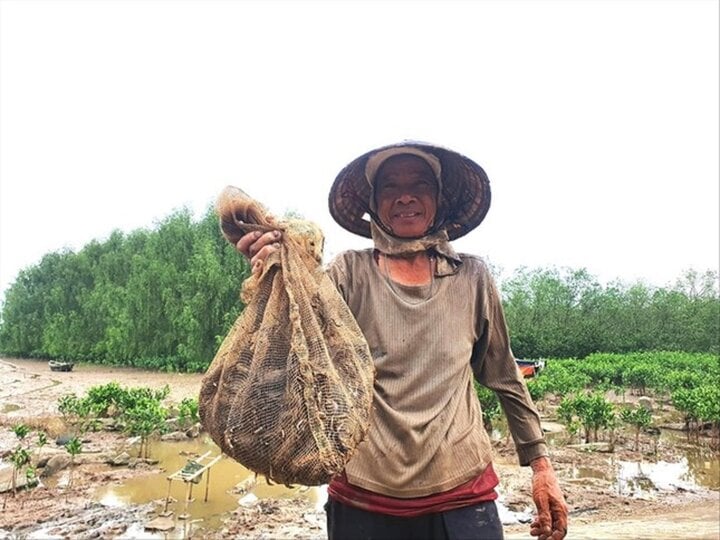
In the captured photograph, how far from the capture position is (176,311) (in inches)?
921

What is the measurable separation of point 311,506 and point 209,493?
1530mm

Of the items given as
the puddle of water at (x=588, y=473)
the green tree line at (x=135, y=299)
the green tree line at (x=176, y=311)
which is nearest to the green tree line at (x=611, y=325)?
the green tree line at (x=176, y=311)

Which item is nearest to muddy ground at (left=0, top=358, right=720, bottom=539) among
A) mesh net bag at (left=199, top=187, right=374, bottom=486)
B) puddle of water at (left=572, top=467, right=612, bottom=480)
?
puddle of water at (left=572, top=467, right=612, bottom=480)

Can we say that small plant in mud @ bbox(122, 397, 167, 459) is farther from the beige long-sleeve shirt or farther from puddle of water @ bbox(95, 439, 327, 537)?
the beige long-sleeve shirt

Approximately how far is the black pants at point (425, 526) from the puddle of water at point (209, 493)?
5.53 m

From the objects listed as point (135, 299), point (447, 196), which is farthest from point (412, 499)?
point (135, 299)

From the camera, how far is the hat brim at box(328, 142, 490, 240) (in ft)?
6.66

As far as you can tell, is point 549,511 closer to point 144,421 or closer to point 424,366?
point 424,366

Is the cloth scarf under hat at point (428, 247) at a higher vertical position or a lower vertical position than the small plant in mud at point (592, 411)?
higher

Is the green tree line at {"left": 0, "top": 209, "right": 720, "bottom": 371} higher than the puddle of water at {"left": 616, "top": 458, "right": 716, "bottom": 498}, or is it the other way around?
the green tree line at {"left": 0, "top": 209, "right": 720, "bottom": 371}

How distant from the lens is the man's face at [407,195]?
6.12 feet

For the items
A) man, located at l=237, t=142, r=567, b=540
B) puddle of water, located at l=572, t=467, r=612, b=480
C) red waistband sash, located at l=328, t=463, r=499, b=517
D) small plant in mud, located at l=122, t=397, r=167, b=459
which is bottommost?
puddle of water, located at l=572, t=467, r=612, b=480

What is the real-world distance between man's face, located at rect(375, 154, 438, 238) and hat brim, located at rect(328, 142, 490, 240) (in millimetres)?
78

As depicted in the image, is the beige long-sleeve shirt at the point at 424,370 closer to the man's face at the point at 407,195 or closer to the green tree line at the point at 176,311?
the man's face at the point at 407,195
